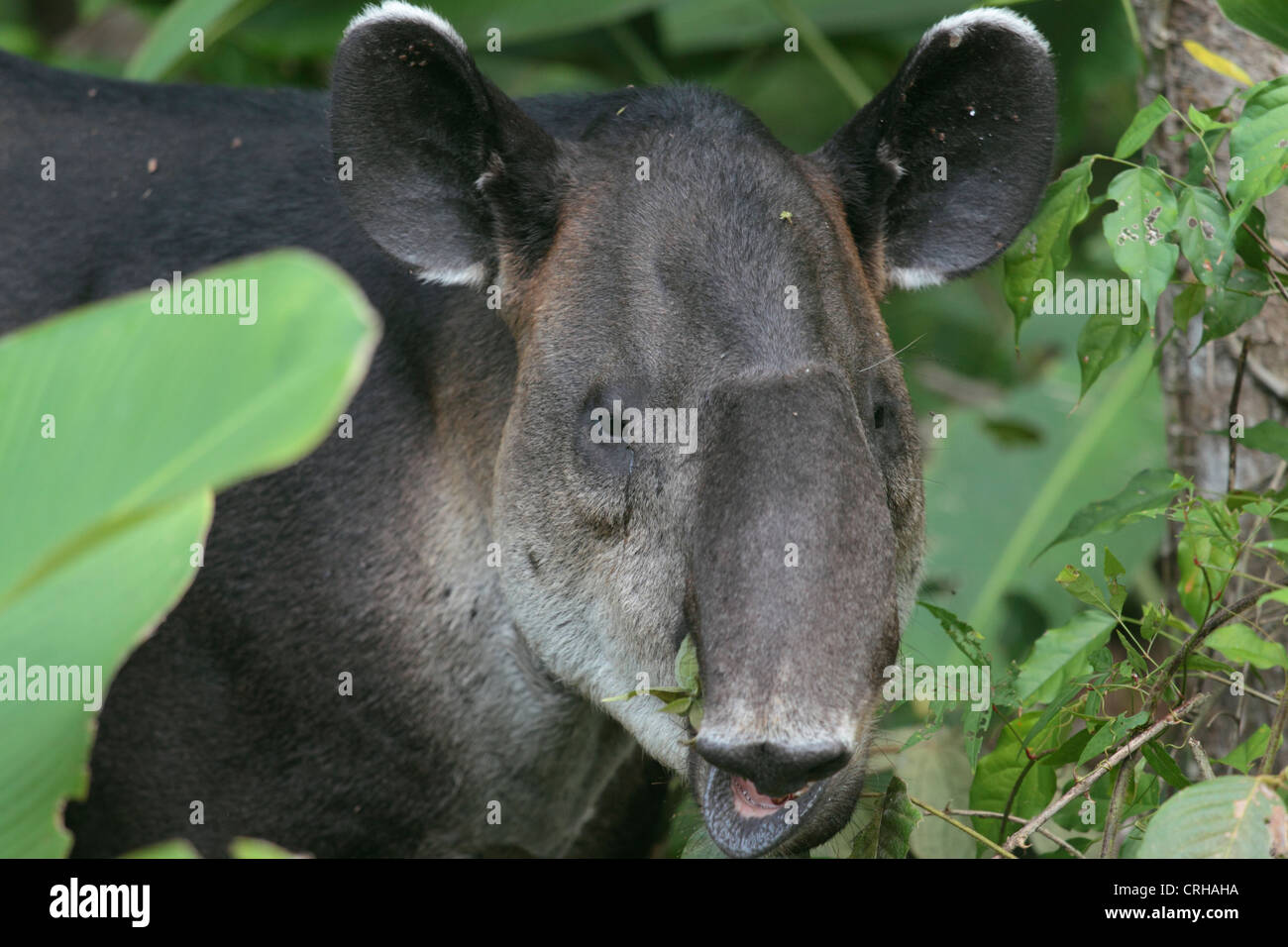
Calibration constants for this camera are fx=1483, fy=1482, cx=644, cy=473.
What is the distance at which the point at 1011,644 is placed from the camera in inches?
218

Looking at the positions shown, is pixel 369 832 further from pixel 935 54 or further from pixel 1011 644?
pixel 1011 644

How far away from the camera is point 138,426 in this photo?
195 cm

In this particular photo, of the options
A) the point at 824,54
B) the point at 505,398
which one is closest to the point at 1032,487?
the point at 824,54

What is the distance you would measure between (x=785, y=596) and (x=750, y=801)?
0.51 meters

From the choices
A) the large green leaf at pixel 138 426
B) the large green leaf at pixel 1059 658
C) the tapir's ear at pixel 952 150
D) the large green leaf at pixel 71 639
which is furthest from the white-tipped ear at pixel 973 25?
the large green leaf at pixel 71 639

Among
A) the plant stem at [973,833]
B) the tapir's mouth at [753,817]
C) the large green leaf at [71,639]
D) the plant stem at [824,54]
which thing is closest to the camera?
the large green leaf at [71,639]

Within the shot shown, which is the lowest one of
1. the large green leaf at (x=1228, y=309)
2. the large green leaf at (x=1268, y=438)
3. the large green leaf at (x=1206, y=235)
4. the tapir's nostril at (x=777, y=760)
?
the tapir's nostril at (x=777, y=760)

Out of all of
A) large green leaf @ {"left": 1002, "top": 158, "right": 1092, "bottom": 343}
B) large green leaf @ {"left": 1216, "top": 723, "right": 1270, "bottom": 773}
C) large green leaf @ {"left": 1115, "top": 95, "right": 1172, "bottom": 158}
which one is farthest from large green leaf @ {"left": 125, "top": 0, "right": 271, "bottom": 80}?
large green leaf @ {"left": 1216, "top": 723, "right": 1270, "bottom": 773}

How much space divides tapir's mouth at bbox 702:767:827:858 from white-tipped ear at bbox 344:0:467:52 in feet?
5.56

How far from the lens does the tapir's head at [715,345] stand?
2.77 m

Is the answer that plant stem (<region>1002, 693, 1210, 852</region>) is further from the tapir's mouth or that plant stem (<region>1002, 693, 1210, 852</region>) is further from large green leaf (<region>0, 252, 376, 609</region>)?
large green leaf (<region>0, 252, 376, 609</region>)

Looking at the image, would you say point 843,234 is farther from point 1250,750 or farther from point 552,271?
point 1250,750

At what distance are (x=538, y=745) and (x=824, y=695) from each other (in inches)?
54.4

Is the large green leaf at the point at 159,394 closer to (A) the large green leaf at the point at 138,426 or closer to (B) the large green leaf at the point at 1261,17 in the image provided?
(A) the large green leaf at the point at 138,426
